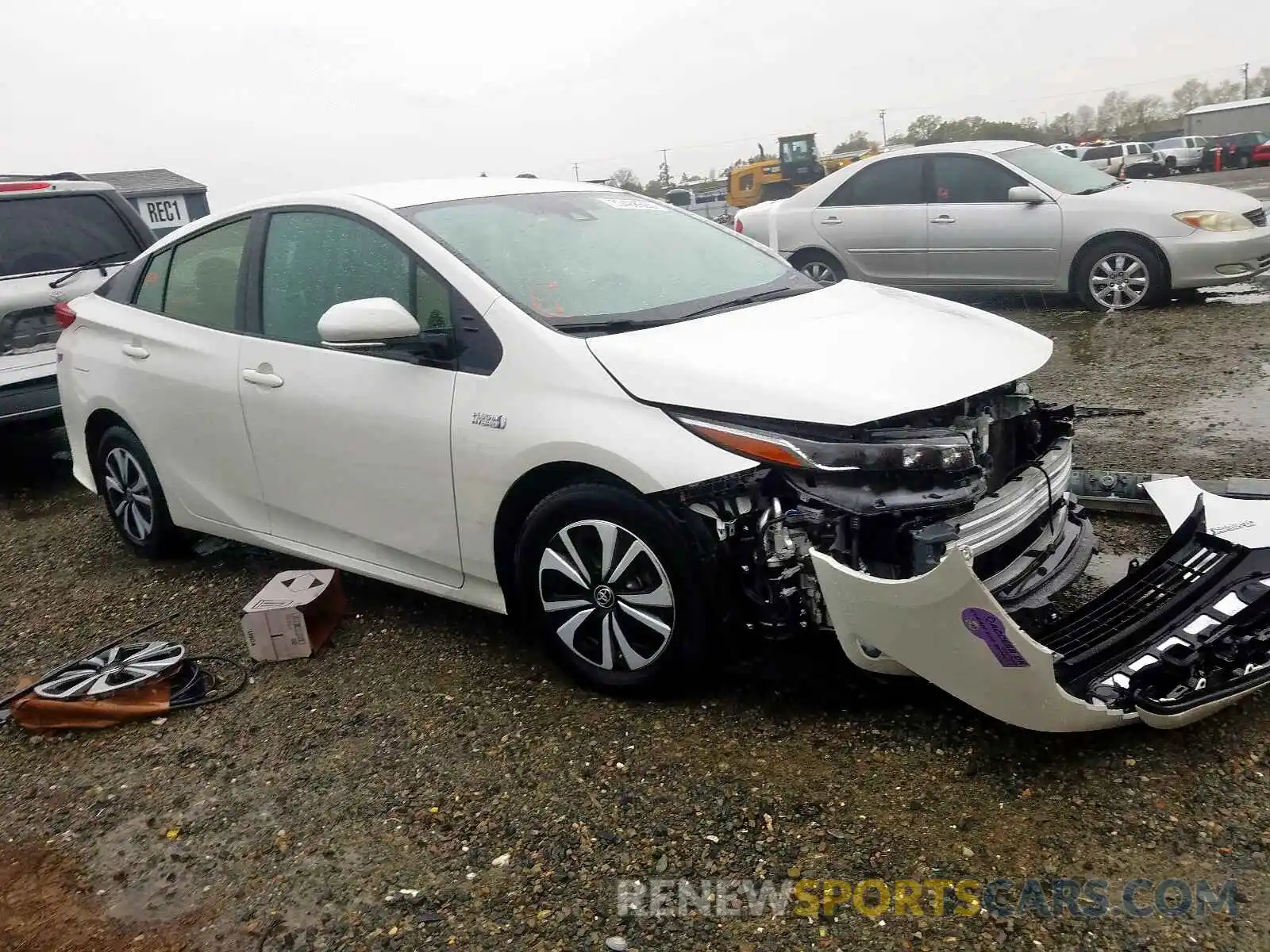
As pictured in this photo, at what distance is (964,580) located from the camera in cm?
→ 230

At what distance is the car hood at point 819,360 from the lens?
272 cm

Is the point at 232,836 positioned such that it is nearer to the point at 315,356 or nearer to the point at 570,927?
the point at 570,927

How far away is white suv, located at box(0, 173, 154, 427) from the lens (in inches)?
242

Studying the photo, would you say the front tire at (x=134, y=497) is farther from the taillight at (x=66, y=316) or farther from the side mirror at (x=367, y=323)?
the side mirror at (x=367, y=323)

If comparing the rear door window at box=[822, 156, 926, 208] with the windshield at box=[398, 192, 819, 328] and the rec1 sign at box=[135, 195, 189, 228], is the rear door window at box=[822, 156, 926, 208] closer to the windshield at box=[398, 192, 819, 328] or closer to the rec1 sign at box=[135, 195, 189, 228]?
the windshield at box=[398, 192, 819, 328]

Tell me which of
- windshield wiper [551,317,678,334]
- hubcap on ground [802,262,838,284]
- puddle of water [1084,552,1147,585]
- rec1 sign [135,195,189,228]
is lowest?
puddle of water [1084,552,1147,585]

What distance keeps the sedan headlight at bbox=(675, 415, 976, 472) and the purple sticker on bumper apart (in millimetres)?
465

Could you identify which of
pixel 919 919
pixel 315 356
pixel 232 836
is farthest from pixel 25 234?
pixel 919 919

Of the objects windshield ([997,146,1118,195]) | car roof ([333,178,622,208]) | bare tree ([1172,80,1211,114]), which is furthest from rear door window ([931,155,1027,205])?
bare tree ([1172,80,1211,114])

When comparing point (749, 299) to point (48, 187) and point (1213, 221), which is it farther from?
point (1213, 221)

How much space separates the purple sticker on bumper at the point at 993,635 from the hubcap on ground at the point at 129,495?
12.3ft

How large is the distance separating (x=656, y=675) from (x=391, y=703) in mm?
945

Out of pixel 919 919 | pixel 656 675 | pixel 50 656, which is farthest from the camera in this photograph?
pixel 50 656

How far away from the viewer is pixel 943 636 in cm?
242
